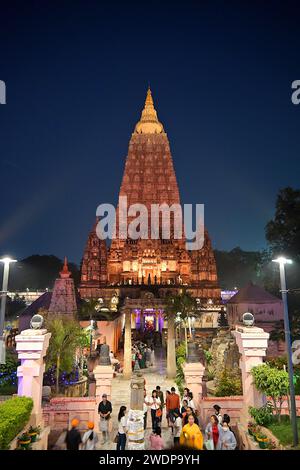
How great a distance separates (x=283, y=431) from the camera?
33.4 ft

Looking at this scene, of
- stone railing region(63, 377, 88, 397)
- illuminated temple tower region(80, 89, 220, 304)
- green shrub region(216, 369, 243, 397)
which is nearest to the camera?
green shrub region(216, 369, 243, 397)

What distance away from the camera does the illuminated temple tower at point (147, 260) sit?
65.4m

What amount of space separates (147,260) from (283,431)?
55.7 metres

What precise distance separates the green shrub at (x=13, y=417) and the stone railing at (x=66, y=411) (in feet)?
8.65

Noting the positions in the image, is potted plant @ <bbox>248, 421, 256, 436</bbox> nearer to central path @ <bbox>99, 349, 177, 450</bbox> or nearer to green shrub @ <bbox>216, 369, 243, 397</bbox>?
central path @ <bbox>99, 349, 177, 450</bbox>

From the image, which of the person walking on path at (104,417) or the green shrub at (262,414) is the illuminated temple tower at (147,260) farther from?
the green shrub at (262,414)

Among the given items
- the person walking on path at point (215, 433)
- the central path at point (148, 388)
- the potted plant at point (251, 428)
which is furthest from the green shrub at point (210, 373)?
the person walking on path at point (215, 433)

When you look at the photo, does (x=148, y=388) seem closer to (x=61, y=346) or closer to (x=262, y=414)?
(x=61, y=346)

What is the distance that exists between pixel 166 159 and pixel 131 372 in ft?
192

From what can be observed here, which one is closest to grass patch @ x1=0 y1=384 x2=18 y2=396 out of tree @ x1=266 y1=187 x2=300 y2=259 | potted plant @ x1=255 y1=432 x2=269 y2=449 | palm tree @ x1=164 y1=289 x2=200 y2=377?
palm tree @ x1=164 y1=289 x2=200 y2=377

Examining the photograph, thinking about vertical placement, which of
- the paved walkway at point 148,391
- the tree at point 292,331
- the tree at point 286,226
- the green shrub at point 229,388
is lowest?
the paved walkway at point 148,391

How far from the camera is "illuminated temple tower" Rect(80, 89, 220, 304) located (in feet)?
214

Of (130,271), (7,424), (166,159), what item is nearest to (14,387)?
(7,424)

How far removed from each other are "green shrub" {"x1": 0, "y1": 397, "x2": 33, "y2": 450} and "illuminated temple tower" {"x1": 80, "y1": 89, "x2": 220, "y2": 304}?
2003 inches
